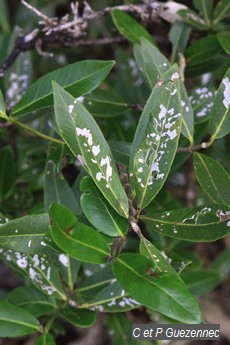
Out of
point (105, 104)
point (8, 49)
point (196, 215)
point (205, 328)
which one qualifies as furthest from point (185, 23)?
point (205, 328)

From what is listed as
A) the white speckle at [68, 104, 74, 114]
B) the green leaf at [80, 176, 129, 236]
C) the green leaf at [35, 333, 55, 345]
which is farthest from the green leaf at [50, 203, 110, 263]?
the green leaf at [35, 333, 55, 345]

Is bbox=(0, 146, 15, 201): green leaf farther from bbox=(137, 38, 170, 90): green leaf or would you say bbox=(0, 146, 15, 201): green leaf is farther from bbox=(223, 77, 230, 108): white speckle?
bbox=(223, 77, 230, 108): white speckle

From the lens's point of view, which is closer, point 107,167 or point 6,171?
point 107,167

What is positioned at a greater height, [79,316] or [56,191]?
[56,191]

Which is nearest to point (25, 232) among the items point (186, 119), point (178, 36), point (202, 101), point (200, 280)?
point (186, 119)

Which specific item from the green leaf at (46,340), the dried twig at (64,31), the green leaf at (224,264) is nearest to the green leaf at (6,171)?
the dried twig at (64,31)

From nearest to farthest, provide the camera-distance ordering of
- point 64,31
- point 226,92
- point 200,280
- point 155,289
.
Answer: point 155,289 < point 226,92 < point 64,31 < point 200,280

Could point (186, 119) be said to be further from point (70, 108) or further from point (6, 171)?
point (6, 171)
